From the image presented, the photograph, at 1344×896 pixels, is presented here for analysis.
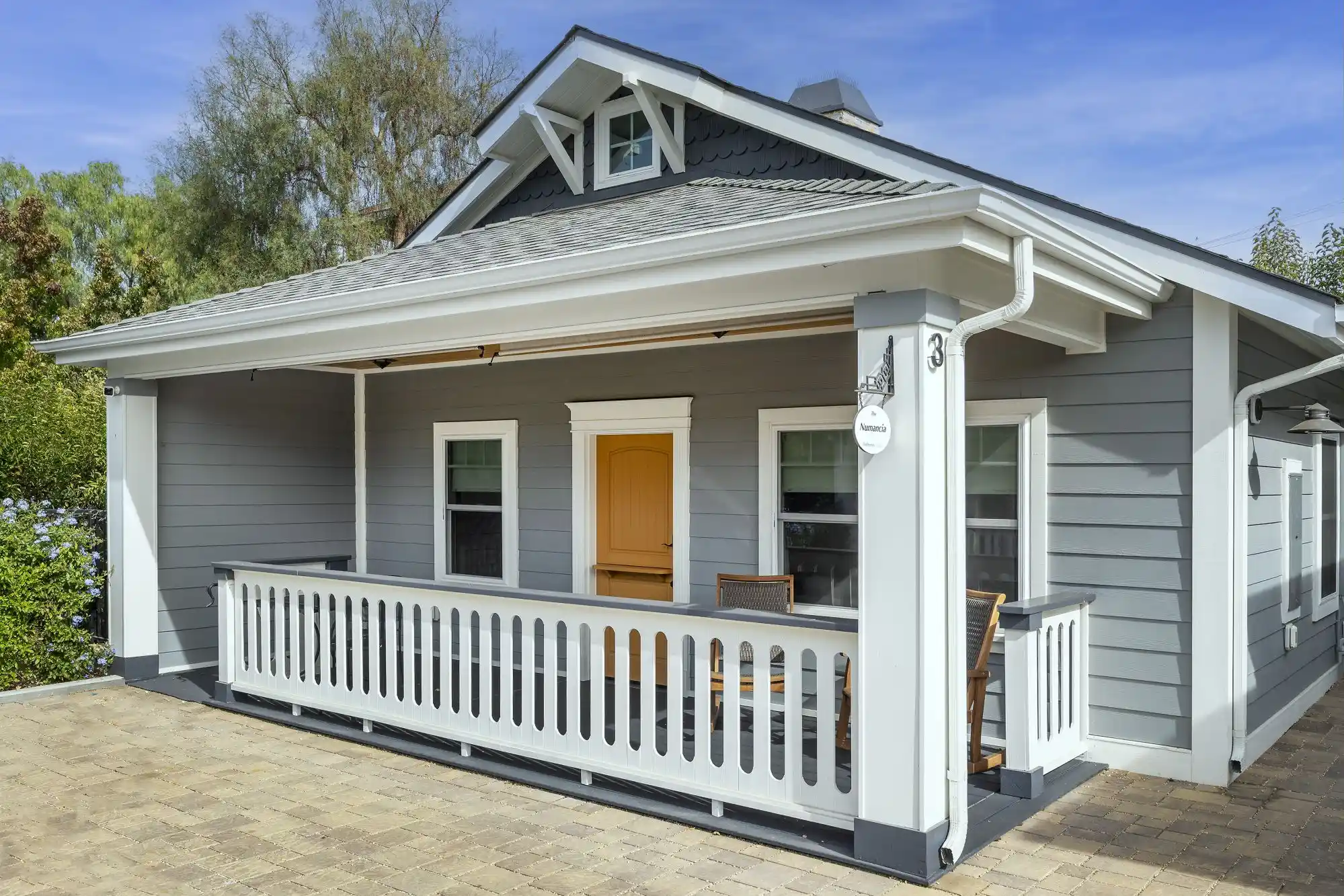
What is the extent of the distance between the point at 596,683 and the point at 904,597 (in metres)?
1.71

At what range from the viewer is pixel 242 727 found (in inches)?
235

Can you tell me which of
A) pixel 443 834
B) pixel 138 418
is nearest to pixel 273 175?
pixel 138 418

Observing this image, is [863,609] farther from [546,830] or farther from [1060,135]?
[1060,135]

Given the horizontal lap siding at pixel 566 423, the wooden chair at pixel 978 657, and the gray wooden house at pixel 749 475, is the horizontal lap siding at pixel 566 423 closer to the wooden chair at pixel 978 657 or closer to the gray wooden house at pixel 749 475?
the gray wooden house at pixel 749 475

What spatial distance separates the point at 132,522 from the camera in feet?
23.2

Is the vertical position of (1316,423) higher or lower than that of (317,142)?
lower

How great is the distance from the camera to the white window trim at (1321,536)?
668cm

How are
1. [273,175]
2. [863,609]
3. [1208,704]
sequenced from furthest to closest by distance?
Answer: 1. [273,175]
2. [1208,704]
3. [863,609]

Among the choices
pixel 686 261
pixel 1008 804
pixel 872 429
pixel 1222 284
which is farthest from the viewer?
pixel 1222 284

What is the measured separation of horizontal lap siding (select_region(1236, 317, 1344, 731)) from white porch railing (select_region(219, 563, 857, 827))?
2.21 metres

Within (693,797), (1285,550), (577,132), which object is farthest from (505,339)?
(1285,550)

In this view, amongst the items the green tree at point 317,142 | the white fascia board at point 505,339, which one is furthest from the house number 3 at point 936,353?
the green tree at point 317,142

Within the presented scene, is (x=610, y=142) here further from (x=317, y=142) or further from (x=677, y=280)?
(x=317, y=142)

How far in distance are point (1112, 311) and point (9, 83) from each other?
3071cm
